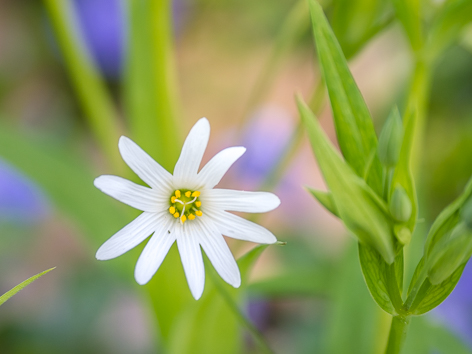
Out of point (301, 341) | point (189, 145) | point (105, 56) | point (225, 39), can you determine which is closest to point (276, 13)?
point (225, 39)

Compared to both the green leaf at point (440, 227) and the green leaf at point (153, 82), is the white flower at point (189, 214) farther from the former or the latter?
the green leaf at point (153, 82)

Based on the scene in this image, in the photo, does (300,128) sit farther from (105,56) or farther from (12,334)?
(105,56)

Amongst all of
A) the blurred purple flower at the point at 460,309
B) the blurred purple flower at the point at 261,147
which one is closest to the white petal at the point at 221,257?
the blurred purple flower at the point at 460,309

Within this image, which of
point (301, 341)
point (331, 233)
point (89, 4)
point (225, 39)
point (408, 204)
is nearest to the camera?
point (408, 204)

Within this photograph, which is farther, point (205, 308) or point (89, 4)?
point (89, 4)

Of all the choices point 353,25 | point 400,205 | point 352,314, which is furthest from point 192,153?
point 352,314

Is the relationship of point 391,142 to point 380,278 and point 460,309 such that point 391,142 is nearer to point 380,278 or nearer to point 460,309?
point 380,278
